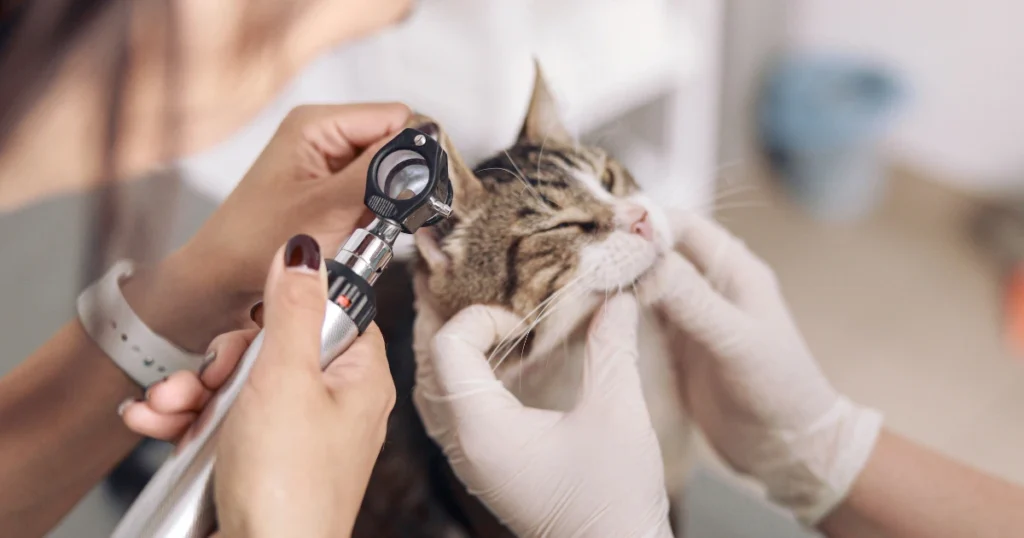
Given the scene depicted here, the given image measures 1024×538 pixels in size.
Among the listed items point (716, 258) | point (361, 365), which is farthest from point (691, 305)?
point (361, 365)

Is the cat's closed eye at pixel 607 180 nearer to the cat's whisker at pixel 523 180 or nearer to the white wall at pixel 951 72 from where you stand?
the cat's whisker at pixel 523 180

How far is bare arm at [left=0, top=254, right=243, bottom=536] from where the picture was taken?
0.51 m

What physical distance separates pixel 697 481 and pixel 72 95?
1.89ft

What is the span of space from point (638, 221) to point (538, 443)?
0.18 m

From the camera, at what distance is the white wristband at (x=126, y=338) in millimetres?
538

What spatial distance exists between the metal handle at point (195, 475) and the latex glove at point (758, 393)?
0.85 ft

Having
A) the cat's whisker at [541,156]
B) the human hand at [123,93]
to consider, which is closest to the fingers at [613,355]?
the cat's whisker at [541,156]

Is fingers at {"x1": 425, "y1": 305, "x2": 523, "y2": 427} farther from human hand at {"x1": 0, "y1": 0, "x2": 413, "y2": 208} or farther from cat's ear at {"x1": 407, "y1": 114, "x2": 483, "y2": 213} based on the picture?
human hand at {"x1": 0, "y1": 0, "x2": 413, "y2": 208}

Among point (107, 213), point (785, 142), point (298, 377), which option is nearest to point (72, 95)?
point (107, 213)

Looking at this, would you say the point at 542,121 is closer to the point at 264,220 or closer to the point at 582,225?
the point at 582,225

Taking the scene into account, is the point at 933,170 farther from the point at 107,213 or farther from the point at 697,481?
the point at 107,213

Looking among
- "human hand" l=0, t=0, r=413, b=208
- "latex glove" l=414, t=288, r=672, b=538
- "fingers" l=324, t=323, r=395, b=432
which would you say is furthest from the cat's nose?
"human hand" l=0, t=0, r=413, b=208

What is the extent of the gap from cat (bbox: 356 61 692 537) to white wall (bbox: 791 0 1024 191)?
104 centimetres

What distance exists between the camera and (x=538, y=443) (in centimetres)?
50
